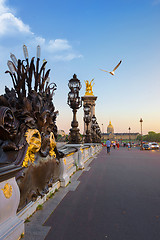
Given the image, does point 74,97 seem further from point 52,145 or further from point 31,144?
point 31,144

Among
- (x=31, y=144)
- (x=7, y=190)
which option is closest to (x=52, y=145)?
(x=31, y=144)

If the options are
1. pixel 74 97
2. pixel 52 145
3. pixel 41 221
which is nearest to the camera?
pixel 41 221

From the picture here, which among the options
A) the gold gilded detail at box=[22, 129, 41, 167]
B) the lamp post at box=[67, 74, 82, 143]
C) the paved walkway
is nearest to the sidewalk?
the paved walkway

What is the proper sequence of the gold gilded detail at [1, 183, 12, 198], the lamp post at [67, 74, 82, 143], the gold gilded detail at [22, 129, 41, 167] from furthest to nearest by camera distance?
the lamp post at [67, 74, 82, 143], the gold gilded detail at [22, 129, 41, 167], the gold gilded detail at [1, 183, 12, 198]

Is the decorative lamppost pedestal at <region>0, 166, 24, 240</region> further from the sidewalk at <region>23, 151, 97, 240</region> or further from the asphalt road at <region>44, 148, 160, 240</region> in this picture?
the asphalt road at <region>44, 148, 160, 240</region>

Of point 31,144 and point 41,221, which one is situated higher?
point 31,144

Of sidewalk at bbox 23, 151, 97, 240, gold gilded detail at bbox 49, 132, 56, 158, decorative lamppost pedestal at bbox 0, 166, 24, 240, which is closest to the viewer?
decorative lamppost pedestal at bbox 0, 166, 24, 240

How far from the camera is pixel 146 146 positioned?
36.7 meters

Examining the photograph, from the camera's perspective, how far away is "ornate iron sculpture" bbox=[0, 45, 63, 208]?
3119 millimetres

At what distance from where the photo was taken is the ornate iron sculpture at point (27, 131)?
A: 3.12 metres

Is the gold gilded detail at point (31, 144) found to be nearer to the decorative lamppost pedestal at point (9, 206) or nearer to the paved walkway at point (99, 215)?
the decorative lamppost pedestal at point (9, 206)

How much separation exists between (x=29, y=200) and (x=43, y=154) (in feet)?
3.42

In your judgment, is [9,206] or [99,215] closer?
[9,206]

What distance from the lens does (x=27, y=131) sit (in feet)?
11.5
